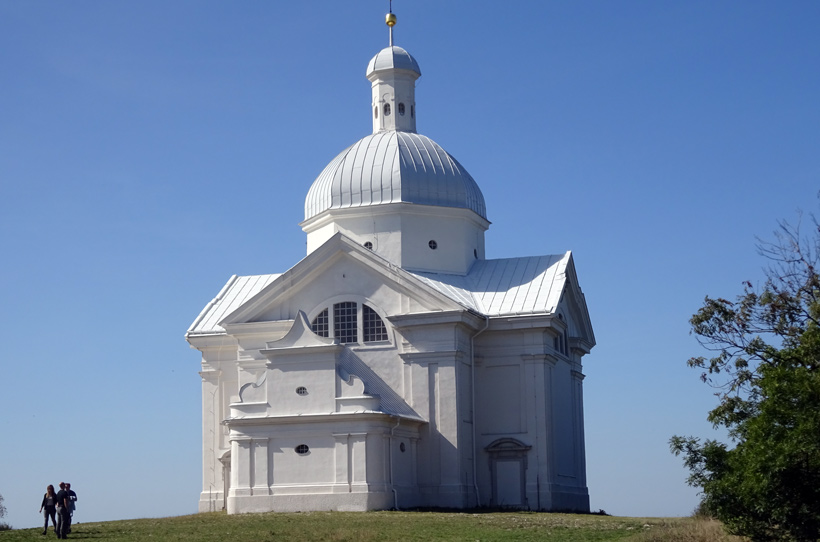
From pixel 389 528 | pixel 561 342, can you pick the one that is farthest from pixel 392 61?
pixel 389 528

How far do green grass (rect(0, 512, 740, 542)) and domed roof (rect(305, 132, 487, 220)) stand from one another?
13.8 metres

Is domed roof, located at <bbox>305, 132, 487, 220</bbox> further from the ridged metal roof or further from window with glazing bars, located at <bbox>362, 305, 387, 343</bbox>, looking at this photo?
window with glazing bars, located at <bbox>362, 305, 387, 343</bbox>

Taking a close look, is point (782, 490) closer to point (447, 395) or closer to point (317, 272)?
point (447, 395)

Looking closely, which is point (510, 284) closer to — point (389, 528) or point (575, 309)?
point (575, 309)

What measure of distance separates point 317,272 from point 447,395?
21.1ft

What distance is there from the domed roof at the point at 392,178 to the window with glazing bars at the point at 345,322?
15.2 ft

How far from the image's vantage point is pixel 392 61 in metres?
50.0

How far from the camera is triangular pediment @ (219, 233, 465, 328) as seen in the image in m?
42.5

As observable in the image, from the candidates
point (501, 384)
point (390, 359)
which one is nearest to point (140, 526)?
point (390, 359)

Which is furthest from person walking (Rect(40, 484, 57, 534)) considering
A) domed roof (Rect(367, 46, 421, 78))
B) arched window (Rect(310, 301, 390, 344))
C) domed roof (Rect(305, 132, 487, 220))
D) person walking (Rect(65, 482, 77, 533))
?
domed roof (Rect(367, 46, 421, 78))

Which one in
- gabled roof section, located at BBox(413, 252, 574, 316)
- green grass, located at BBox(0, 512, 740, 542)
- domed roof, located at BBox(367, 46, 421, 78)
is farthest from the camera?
domed roof, located at BBox(367, 46, 421, 78)

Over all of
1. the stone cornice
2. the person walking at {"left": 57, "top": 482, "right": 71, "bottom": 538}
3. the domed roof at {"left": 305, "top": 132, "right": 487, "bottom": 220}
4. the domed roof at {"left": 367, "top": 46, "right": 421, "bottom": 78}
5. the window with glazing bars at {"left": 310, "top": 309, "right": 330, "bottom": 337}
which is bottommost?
the person walking at {"left": 57, "top": 482, "right": 71, "bottom": 538}

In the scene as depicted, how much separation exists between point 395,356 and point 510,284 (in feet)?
19.0

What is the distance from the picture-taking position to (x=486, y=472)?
141 ft
